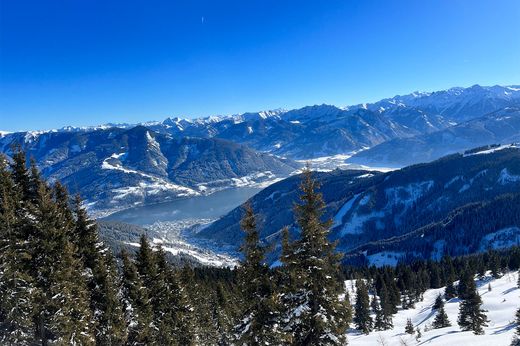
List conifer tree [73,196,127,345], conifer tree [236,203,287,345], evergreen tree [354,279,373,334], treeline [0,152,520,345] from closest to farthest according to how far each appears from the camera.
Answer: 1. treeline [0,152,520,345]
2. conifer tree [236,203,287,345]
3. conifer tree [73,196,127,345]
4. evergreen tree [354,279,373,334]

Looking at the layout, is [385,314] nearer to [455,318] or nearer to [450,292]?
[455,318]

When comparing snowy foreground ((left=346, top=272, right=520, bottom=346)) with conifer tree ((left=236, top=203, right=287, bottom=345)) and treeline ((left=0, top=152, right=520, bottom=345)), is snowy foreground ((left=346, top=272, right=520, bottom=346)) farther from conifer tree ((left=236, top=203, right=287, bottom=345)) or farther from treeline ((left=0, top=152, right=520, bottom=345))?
treeline ((left=0, top=152, right=520, bottom=345))

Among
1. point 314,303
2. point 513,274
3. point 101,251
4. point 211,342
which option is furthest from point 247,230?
point 513,274

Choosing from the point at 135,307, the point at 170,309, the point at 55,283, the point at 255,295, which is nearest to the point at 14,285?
the point at 55,283

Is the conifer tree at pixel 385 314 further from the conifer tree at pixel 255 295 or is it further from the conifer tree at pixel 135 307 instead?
the conifer tree at pixel 255 295

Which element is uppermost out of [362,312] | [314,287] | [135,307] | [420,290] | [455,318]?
[314,287]

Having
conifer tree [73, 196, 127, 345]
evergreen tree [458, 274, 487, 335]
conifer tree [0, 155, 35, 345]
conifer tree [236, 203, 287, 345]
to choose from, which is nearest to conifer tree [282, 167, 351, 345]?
conifer tree [236, 203, 287, 345]

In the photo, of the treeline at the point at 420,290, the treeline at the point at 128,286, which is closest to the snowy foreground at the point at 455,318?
the treeline at the point at 420,290
